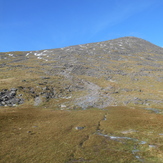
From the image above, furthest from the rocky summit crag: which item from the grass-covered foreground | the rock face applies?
the grass-covered foreground

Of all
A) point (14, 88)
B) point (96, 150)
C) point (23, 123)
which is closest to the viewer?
point (96, 150)

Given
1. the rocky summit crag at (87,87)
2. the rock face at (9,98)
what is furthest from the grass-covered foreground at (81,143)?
the rock face at (9,98)

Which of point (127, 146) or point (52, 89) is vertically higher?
point (52, 89)

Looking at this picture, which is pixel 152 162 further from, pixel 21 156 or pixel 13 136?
pixel 13 136

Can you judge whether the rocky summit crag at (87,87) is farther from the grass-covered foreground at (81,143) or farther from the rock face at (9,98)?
the grass-covered foreground at (81,143)

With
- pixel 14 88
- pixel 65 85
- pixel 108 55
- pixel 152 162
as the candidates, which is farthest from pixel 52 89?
pixel 108 55

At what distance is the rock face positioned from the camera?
2325 inches

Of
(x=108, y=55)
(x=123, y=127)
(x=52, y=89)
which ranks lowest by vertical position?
(x=123, y=127)

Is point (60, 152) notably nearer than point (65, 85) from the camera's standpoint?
Yes

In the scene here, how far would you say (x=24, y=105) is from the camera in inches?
2292

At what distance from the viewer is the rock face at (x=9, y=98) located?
194 ft

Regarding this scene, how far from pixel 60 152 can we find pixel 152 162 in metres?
13.0

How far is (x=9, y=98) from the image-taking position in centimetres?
6284

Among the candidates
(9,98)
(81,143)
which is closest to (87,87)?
(9,98)
